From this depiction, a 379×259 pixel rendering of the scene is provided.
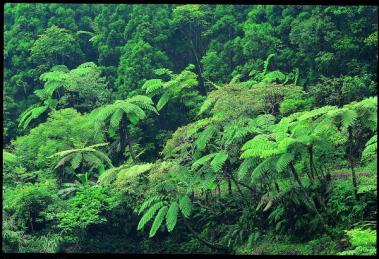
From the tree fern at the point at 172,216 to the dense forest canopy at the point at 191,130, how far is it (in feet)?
0.08

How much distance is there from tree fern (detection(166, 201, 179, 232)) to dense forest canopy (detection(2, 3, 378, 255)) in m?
Answer: 0.03

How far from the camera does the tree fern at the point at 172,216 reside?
14.0 m

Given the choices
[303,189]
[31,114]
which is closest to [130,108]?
[31,114]

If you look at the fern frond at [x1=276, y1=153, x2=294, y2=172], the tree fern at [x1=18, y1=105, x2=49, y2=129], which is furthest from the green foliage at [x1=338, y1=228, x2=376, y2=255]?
the tree fern at [x1=18, y1=105, x2=49, y2=129]

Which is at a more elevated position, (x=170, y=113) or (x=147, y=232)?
A: (x=170, y=113)

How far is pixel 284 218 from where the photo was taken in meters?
13.9

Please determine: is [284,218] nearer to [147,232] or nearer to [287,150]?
[287,150]

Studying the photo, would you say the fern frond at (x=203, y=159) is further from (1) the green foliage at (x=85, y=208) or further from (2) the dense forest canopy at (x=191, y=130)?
(1) the green foliage at (x=85, y=208)

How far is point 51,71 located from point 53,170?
571 centimetres

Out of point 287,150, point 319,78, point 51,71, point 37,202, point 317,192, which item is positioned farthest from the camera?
point 51,71

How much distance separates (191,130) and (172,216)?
1.88m

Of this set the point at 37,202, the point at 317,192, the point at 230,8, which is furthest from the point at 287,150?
the point at 230,8

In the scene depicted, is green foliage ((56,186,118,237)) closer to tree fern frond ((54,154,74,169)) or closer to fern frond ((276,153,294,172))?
tree fern frond ((54,154,74,169))

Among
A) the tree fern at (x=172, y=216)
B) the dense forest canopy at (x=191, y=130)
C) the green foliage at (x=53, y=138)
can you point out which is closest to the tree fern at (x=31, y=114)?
the dense forest canopy at (x=191, y=130)
